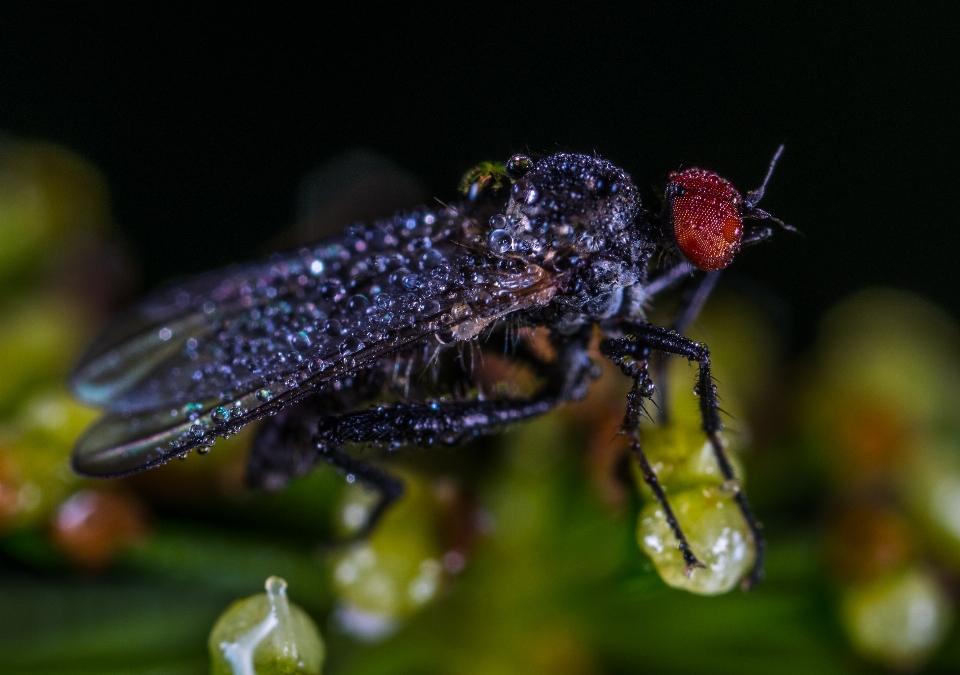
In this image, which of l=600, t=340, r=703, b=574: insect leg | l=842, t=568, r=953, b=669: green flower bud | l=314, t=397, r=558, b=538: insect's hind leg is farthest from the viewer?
l=314, t=397, r=558, b=538: insect's hind leg

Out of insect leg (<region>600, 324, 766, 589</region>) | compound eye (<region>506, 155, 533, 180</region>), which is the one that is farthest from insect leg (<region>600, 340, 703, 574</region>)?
compound eye (<region>506, 155, 533, 180</region>)

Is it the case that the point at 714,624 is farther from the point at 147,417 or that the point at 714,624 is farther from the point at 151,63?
the point at 151,63

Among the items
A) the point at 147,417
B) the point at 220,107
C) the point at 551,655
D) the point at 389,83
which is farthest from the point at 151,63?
the point at 551,655

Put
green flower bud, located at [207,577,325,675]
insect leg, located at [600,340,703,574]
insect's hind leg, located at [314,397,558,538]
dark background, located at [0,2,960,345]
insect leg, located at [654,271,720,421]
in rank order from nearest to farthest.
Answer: green flower bud, located at [207,577,325,675]
insect leg, located at [600,340,703,574]
insect's hind leg, located at [314,397,558,538]
insect leg, located at [654,271,720,421]
dark background, located at [0,2,960,345]

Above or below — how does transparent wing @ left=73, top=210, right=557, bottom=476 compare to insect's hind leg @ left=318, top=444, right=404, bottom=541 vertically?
above

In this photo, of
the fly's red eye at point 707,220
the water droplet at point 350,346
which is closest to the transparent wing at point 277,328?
the water droplet at point 350,346

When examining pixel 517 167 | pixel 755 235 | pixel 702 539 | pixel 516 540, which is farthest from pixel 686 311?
pixel 702 539

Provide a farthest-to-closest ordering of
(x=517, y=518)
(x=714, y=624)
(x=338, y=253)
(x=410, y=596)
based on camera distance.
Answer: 1. (x=338, y=253)
2. (x=517, y=518)
3. (x=714, y=624)
4. (x=410, y=596)

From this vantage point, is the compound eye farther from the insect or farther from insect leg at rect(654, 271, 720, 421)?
insect leg at rect(654, 271, 720, 421)

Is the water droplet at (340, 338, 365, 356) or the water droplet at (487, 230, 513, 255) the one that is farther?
the water droplet at (487, 230, 513, 255)
